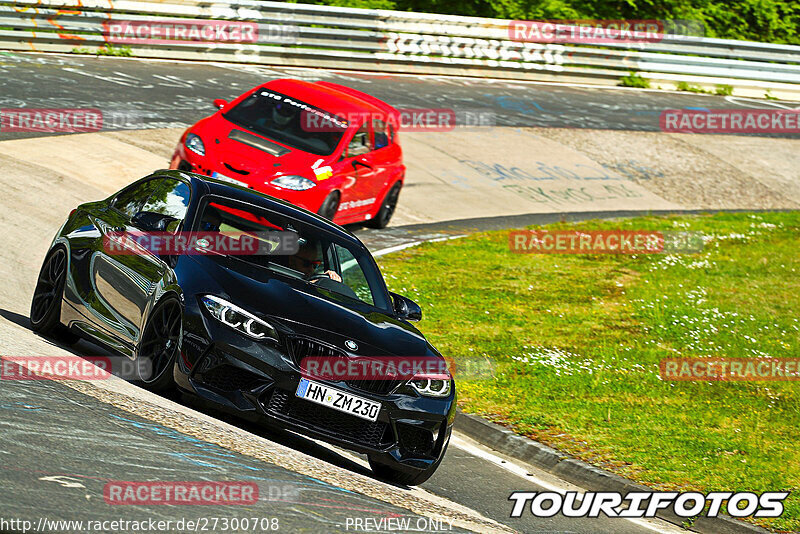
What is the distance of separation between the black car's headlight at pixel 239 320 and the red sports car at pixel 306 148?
22.1 ft

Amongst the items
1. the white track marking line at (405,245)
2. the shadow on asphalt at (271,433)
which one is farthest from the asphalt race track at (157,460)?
the white track marking line at (405,245)

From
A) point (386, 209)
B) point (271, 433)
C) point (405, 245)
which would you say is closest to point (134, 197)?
point (271, 433)

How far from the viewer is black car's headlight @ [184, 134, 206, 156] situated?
549 inches

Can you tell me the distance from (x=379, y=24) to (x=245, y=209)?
767 inches

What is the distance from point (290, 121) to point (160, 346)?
811 centimetres

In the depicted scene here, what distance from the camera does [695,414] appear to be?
10594 millimetres

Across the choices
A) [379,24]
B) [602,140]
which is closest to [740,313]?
[602,140]

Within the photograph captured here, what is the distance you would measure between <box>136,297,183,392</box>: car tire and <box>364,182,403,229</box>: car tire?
9.35 metres

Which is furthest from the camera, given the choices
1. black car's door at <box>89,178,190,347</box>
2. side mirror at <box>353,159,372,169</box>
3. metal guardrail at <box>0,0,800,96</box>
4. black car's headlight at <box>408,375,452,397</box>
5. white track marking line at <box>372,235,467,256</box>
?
metal guardrail at <box>0,0,800,96</box>

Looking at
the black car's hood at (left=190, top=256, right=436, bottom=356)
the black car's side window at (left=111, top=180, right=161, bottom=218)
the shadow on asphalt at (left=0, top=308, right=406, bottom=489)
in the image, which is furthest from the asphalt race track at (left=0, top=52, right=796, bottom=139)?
the black car's hood at (left=190, top=256, right=436, bottom=356)

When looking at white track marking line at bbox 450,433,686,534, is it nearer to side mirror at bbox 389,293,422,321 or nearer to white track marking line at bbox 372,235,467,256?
side mirror at bbox 389,293,422,321

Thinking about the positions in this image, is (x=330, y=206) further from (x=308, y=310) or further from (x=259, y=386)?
(x=259, y=386)

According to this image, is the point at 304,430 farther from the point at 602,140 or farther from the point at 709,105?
the point at 709,105

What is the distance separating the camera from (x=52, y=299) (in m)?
8.62
